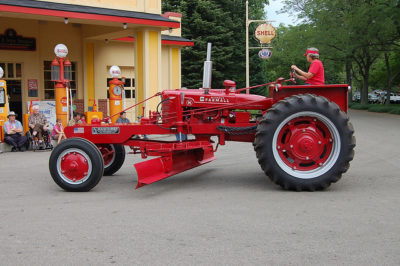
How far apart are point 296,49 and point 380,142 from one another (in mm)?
24871

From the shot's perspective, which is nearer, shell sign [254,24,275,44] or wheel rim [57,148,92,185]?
wheel rim [57,148,92,185]

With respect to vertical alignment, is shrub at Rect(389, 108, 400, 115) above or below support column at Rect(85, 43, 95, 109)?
below

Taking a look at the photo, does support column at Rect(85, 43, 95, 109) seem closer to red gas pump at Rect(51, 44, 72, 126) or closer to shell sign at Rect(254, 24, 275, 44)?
red gas pump at Rect(51, 44, 72, 126)

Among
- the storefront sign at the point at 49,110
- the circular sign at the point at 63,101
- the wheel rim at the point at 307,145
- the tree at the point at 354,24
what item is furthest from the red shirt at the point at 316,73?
the tree at the point at 354,24

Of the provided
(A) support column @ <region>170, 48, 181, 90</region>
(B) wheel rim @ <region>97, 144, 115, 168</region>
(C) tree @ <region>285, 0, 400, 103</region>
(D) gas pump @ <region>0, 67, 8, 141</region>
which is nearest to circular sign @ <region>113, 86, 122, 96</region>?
(D) gas pump @ <region>0, 67, 8, 141</region>

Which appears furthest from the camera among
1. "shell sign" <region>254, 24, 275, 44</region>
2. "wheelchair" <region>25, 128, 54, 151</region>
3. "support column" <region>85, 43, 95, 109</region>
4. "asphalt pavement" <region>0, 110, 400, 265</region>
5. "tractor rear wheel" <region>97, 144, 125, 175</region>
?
"shell sign" <region>254, 24, 275, 44</region>

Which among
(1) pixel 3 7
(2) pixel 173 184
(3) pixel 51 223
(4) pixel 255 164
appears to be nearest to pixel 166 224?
(3) pixel 51 223

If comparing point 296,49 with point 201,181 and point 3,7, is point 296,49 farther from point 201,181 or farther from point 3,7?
point 201,181

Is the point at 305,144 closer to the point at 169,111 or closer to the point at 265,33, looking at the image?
the point at 169,111

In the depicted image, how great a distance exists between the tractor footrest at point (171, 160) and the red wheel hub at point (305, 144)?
4.29ft

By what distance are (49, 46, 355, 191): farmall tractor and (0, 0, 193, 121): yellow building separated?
298 inches

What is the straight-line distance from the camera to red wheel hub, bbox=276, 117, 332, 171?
729 cm

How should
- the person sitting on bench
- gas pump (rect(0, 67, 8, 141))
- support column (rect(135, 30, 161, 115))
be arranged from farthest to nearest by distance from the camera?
support column (rect(135, 30, 161, 115)), gas pump (rect(0, 67, 8, 141)), the person sitting on bench

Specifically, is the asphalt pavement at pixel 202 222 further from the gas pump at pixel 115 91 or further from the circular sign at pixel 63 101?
the gas pump at pixel 115 91
